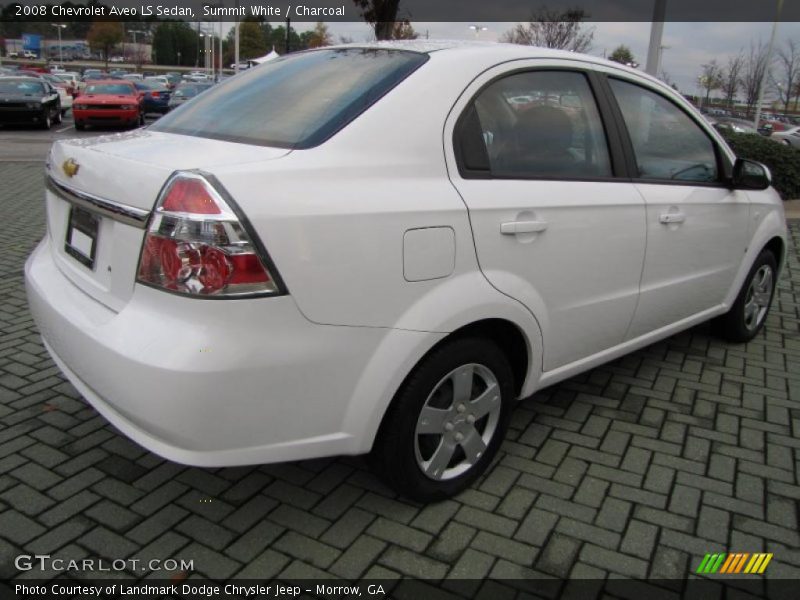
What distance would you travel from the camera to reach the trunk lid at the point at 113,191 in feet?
7.17

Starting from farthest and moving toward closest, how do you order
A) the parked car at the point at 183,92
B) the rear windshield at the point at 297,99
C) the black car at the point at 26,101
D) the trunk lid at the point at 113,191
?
the parked car at the point at 183,92 → the black car at the point at 26,101 → the rear windshield at the point at 297,99 → the trunk lid at the point at 113,191

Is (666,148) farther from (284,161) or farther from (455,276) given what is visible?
(284,161)

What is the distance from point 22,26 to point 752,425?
111 m

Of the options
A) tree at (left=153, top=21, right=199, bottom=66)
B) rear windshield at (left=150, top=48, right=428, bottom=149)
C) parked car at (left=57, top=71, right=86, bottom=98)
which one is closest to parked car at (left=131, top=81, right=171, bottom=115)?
parked car at (left=57, top=71, right=86, bottom=98)

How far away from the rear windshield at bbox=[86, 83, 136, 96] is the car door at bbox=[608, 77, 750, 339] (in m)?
20.7

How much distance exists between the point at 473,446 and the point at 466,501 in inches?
8.8

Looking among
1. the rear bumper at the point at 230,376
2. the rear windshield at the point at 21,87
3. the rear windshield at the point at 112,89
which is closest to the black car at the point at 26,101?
the rear windshield at the point at 21,87

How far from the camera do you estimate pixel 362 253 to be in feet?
7.25

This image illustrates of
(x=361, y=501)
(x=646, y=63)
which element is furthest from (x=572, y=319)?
(x=646, y=63)

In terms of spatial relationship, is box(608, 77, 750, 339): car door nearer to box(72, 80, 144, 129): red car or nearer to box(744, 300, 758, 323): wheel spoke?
box(744, 300, 758, 323): wheel spoke

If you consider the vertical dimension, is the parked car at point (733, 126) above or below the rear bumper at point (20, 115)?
above

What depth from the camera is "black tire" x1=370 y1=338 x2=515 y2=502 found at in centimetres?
248
